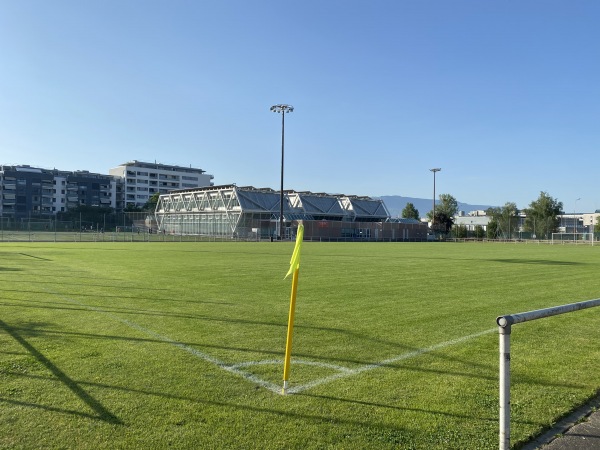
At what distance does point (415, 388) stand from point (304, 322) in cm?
365

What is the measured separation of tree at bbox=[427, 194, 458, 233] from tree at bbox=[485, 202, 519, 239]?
10.0 metres

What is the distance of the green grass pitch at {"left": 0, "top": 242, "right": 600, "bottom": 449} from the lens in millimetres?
4055

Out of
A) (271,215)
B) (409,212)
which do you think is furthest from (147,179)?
(409,212)

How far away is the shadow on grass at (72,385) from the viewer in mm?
4277

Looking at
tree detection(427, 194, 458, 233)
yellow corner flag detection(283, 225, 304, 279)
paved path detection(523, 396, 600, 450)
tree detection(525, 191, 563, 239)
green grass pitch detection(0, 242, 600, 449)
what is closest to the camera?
paved path detection(523, 396, 600, 450)

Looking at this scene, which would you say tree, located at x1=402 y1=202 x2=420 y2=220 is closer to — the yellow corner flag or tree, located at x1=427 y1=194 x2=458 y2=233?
tree, located at x1=427 y1=194 x2=458 y2=233

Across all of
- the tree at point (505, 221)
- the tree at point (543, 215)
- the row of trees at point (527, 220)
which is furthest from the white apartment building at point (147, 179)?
the tree at point (543, 215)

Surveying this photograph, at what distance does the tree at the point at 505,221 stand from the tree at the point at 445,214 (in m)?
10.0

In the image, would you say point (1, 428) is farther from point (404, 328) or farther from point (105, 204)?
point (105, 204)

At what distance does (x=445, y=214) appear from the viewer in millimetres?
113750

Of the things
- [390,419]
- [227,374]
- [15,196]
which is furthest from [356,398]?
[15,196]

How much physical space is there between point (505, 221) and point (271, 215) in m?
56.9

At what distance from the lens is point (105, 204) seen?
13838 cm

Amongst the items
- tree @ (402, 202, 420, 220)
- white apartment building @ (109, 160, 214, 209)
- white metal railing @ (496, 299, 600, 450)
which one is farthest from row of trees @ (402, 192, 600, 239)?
white metal railing @ (496, 299, 600, 450)
